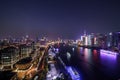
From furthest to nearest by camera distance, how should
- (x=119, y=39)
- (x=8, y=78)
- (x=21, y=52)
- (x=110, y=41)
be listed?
(x=110, y=41), (x=119, y=39), (x=21, y=52), (x=8, y=78)

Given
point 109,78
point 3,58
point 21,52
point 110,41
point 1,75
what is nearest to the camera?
point 1,75

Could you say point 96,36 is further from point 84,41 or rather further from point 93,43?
point 84,41

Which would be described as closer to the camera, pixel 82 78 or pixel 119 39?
pixel 82 78

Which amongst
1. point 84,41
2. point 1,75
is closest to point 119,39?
point 84,41

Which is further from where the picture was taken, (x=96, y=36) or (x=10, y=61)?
(x=96, y=36)

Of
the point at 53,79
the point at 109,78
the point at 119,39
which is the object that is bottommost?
the point at 109,78

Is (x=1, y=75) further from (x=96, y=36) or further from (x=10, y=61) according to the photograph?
(x=96, y=36)

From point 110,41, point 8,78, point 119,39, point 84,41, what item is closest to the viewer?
point 8,78

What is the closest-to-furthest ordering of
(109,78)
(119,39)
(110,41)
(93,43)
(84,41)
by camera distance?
(109,78) → (119,39) → (110,41) → (93,43) → (84,41)

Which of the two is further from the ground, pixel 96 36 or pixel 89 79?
pixel 96 36

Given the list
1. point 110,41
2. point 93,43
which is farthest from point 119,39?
point 93,43
